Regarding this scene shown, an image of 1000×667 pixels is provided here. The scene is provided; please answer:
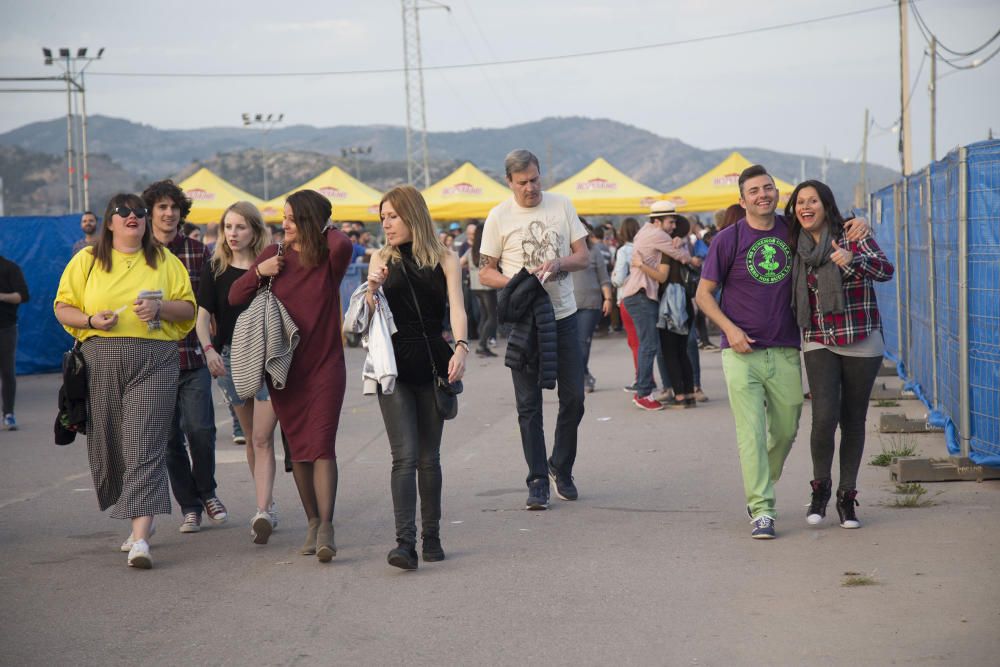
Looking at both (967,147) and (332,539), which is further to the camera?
(967,147)

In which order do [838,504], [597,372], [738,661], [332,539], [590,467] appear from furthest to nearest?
[597,372] < [590,467] < [838,504] < [332,539] < [738,661]

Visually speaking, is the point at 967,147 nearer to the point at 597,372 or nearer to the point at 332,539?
the point at 332,539

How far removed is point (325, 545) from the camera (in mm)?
6426

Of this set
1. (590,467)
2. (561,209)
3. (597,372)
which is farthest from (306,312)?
(597,372)

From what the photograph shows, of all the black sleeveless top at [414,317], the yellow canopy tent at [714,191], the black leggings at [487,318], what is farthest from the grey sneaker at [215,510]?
the yellow canopy tent at [714,191]

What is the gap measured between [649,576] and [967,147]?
391cm

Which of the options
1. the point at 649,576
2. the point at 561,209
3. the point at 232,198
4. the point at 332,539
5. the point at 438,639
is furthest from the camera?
the point at 232,198

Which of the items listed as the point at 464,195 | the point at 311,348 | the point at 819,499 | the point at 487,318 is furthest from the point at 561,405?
the point at 464,195

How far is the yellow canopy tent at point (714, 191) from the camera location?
90.3ft

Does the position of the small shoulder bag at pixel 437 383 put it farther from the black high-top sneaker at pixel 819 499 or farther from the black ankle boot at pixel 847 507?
the black ankle boot at pixel 847 507

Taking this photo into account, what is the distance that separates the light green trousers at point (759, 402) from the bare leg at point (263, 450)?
2.55m

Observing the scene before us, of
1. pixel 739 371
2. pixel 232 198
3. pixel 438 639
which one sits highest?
pixel 232 198

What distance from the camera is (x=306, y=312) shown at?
6594mm

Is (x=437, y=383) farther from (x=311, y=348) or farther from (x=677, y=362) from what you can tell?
(x=677, y=362)
